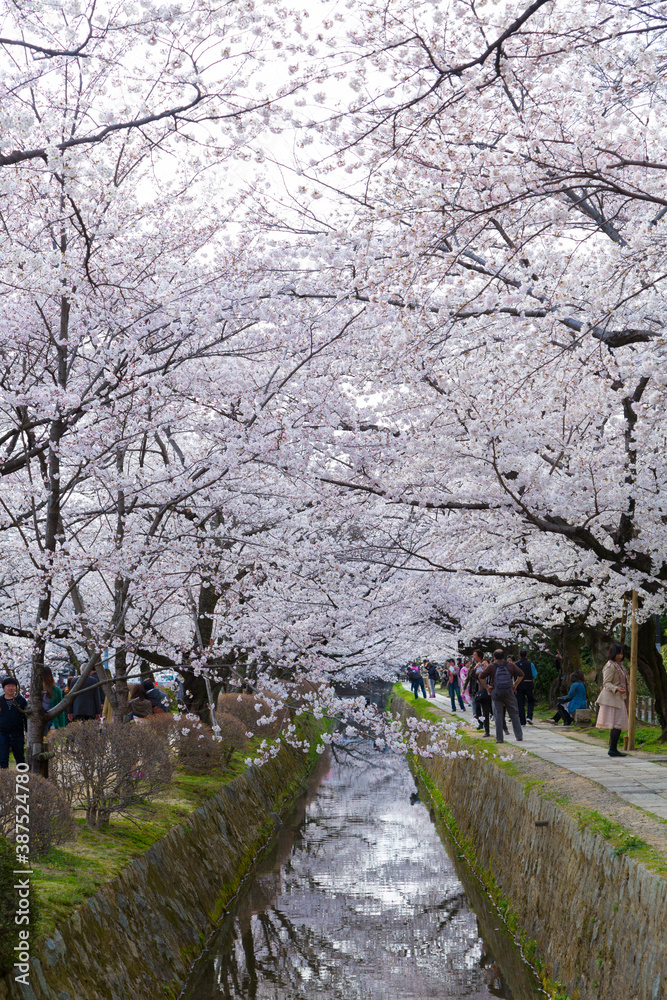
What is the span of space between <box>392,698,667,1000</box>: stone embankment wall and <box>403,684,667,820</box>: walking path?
91cm

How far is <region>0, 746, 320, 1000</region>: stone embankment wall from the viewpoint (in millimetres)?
5930

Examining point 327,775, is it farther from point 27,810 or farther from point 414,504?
point 27,810

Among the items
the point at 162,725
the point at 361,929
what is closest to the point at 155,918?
the point at 361,929

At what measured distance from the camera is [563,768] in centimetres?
1197

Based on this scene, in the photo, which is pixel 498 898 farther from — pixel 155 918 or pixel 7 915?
pixel 7 915

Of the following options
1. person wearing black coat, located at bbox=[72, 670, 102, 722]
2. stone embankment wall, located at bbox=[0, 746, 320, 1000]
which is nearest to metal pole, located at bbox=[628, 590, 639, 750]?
stone embankment wall, located at bbox=[0, 746, 320, 1000]

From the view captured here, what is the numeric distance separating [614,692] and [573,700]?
8411mm

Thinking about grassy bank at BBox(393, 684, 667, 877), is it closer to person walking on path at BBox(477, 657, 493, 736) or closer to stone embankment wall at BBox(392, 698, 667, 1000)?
stone embankment wall at BBox(392, 698, 667, 1000)

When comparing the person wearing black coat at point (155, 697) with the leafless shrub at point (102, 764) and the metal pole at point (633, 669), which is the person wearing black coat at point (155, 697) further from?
the metal pole at point (633, 669)

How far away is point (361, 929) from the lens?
10359 millimetres

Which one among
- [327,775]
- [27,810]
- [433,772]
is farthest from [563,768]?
[327,775]

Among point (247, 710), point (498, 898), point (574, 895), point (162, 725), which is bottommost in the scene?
point (498, 898)

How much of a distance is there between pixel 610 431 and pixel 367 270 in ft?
24.0

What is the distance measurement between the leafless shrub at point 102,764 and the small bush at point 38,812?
72 cm
